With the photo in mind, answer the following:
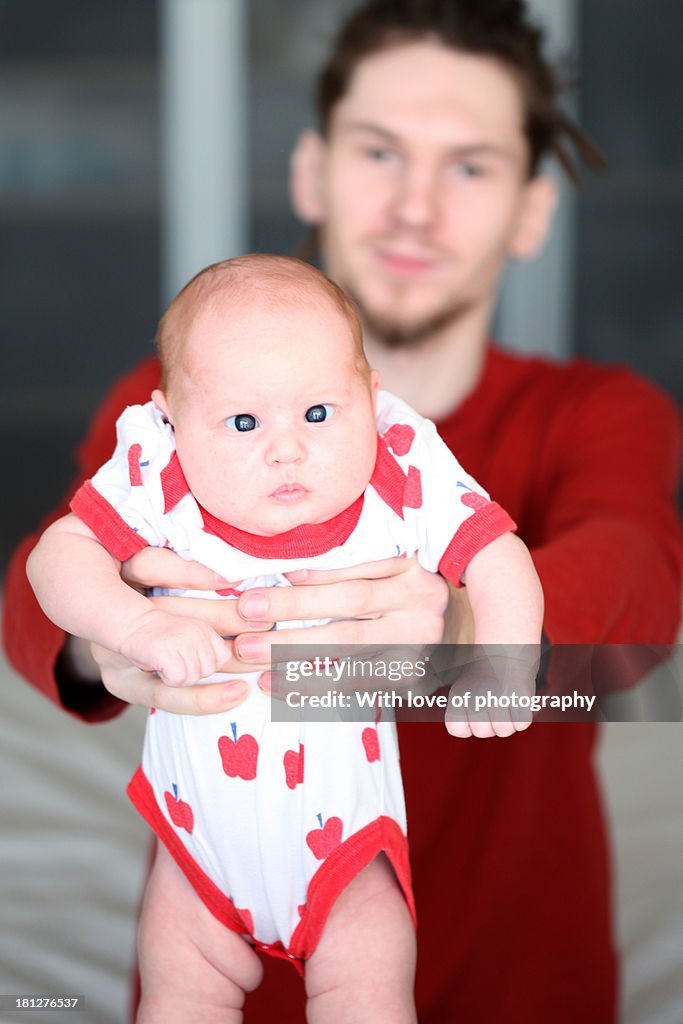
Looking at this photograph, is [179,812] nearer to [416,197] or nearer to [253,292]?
[253,292]

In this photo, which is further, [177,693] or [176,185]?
[176,185]

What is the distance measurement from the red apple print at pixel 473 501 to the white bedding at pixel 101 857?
0.25 meters

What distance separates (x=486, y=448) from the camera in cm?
74

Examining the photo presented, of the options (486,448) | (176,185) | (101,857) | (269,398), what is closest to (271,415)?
(269,398)

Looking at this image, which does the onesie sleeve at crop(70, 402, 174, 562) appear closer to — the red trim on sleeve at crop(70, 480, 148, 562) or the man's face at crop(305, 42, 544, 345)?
the red trim on sleeve at crop(70, 480, 148, 562)

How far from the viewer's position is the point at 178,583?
1.95ft

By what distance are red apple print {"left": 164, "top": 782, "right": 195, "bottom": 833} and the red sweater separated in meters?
0.10

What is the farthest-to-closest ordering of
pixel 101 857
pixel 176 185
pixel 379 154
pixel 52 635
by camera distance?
pixel 176 185 → pixel 101 857 → pixel 379 154 → pixel 52 635

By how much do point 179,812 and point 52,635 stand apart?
0.50 feet

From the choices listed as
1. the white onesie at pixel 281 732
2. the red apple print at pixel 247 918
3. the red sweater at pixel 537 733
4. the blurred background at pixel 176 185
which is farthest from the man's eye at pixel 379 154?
the blurred background at pixel 176 185

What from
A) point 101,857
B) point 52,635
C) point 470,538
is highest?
point 470,538

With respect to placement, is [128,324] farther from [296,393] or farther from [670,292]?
[296,393]

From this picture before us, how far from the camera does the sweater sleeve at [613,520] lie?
71 cm

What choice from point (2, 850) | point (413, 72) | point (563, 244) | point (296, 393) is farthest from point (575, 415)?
point (563, 244)
